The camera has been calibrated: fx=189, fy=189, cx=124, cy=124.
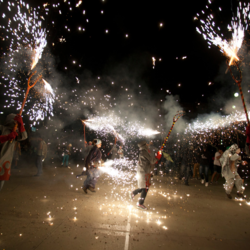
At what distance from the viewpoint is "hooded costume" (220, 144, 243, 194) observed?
6.47m

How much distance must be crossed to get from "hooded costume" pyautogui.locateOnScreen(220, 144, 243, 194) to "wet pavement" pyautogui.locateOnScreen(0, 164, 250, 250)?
50 cm

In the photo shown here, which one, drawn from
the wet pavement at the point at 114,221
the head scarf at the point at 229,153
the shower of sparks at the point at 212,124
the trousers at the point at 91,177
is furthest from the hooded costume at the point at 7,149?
the shower of sparks at the point at 212,124

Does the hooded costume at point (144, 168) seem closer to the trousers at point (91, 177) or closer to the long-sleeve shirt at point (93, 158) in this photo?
the trousers at point (91, 177)

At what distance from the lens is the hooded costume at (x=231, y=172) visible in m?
6.47

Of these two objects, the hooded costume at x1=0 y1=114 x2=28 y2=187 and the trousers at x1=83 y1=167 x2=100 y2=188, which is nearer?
the hooded costume at x1=0 y1=114 x2=28 y2=187

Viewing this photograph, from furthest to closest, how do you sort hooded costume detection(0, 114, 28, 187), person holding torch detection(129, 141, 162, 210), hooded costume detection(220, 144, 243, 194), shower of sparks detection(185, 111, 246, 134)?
shower of sparks detection(185, 111, 246, 134) → hooded costume detection(220, 144, 243, 194) → person holding torch detection(129, 141, 162, 210) → hooded costume detection(0, 114, 28, 187)

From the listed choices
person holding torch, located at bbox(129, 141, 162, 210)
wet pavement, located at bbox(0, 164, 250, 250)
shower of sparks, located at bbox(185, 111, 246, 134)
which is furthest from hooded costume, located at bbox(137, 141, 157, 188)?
shower of sparks, located at bbox(185, 111, 246, 134)

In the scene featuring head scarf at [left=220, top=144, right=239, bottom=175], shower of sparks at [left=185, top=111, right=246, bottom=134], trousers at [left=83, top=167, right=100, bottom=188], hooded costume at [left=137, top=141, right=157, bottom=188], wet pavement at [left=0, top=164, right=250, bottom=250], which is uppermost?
shower of sparks at [left=185, top=111, right=246, bottom=134]

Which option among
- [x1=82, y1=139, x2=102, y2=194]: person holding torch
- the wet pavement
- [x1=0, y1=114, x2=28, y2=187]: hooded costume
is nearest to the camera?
the wet pavement

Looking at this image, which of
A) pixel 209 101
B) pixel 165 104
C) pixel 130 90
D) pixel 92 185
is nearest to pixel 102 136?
pixel 130 90

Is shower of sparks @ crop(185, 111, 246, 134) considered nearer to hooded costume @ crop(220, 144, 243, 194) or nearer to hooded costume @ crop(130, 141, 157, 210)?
hooded costume @ crop(220, 144, 243, 194)

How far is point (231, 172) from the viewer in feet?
21.4

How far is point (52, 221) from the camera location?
3711mm

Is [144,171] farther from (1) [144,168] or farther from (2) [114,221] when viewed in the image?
(2) [114,221]
